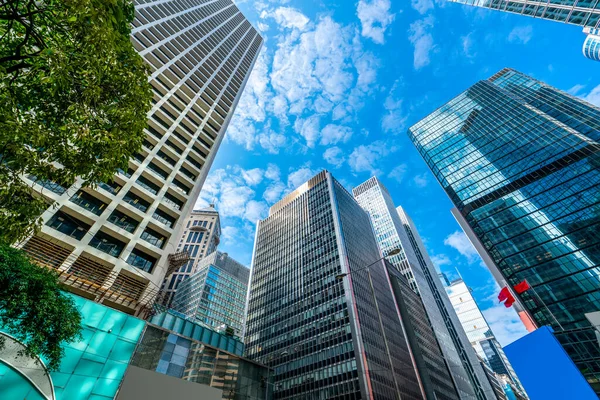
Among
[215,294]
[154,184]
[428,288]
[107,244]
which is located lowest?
[107,244]

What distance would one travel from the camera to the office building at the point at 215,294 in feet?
338

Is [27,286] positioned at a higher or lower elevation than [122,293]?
lower

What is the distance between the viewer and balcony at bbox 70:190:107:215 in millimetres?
19277

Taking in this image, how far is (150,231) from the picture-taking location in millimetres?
22641

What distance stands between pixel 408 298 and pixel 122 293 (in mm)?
109586

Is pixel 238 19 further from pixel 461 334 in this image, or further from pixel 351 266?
pixel 461 334

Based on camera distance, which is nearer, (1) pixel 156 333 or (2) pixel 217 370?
(1) pixel 156 333

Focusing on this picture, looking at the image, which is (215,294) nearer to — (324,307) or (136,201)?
(324,307)

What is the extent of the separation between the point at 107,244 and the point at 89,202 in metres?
3.48

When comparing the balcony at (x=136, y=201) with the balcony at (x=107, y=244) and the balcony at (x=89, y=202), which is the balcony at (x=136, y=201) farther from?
the balcony at (x=107, y=244)

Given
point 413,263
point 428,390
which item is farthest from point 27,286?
point 413,263

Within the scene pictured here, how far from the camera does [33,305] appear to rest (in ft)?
26.9

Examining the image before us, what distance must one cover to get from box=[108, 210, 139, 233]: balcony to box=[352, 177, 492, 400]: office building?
111 metres

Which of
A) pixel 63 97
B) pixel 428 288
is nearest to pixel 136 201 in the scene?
pixel 63 97
